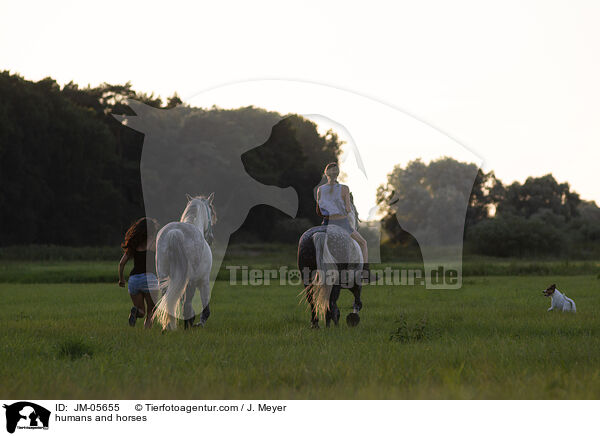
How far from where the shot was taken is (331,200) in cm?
1048

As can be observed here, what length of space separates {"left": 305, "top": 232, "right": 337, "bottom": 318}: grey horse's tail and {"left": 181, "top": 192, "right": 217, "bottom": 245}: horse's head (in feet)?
A: 6.90

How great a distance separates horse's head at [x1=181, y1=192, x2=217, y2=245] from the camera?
1079 centimetres

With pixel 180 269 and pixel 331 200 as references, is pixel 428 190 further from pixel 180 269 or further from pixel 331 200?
pixel 180 269

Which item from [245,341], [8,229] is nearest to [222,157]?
[8,229]

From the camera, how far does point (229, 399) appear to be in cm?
526

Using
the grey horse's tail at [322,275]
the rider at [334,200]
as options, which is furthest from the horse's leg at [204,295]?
the rider at [334,200]

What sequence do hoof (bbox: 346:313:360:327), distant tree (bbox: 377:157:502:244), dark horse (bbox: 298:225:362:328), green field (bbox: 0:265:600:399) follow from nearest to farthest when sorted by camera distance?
green field (bbox: 0:265:600:399) < dark horse (bbox: 298:225:362:328) < hoof (bbox: 346:313:360:327) < distant tree (bbox: 377:157:502:244)

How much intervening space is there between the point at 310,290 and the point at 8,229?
41.1 m

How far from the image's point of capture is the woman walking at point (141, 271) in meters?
10.2

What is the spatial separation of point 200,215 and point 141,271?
4.94 ft

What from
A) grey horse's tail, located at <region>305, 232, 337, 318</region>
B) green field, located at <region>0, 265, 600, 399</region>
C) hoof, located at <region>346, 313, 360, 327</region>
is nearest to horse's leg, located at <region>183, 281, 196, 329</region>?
green field, located at <region>0, 265, 600, 399</region>

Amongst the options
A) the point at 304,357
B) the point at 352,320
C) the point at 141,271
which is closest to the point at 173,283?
the point at 141,271
